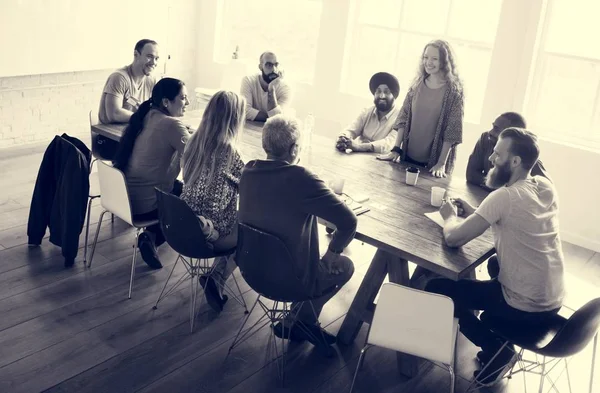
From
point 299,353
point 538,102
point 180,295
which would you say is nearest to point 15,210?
point 180,295

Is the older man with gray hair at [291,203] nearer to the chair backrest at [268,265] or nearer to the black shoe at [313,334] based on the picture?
the chair backrest at [268,265]

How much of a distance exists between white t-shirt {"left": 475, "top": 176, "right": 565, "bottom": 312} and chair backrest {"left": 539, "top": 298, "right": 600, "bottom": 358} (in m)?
0.27

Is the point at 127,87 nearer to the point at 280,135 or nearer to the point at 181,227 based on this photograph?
the point at 181,227

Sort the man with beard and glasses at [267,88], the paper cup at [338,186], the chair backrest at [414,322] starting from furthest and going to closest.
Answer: the man with beard and glasses at [267,88] → the paper cup at [338,186] → the chair backrest at [414,322]

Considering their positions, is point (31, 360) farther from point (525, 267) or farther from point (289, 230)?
point (525, 267)

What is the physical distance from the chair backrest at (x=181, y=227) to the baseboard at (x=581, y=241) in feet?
11.0

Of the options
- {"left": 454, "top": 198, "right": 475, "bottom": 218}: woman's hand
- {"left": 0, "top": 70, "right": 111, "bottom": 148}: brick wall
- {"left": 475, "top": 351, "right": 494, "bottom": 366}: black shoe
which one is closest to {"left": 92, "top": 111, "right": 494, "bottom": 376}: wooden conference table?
{"left": 454, "top": 198, "right": 475, "bottom": 218}: woman's hand

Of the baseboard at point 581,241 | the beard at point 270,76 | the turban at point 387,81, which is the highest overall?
the turban at point 387,81

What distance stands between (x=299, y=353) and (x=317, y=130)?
12.6ft

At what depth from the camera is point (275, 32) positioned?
7426mm

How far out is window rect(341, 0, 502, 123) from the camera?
597cm

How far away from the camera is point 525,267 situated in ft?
9.76

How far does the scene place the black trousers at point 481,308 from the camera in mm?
3021

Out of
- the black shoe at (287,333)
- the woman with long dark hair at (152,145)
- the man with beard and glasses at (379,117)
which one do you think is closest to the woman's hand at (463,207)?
the black shoe at (287,333)
